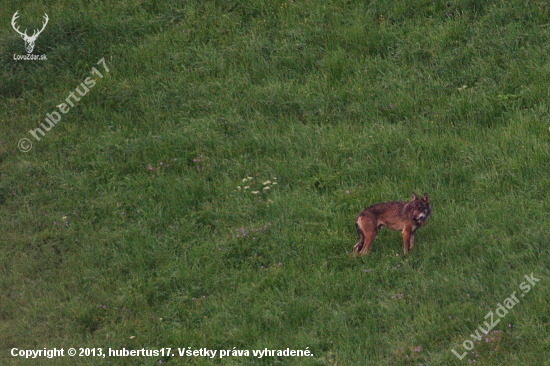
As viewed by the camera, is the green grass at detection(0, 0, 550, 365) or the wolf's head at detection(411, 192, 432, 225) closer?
the green grass at detection(0, 0, 550, 365)

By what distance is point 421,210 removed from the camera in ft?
33.1

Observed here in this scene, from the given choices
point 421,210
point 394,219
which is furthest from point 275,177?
point 421,210

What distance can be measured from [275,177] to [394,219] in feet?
8.27

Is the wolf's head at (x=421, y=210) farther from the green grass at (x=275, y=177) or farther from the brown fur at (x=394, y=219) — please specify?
the green grass at (x=275, y=177)

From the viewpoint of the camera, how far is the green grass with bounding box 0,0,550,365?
9430 millimetres

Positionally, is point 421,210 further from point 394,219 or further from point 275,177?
point 275,177

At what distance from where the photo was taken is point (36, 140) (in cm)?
1418

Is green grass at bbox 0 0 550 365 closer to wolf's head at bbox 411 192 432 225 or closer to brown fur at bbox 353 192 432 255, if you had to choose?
brown fur at bbox 353 192 432 255

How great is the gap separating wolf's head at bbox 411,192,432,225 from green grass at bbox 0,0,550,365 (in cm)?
39

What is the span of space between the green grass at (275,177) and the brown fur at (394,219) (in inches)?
9.5

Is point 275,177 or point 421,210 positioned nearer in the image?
point 421,210

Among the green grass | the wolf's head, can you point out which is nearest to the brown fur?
the wolf's head

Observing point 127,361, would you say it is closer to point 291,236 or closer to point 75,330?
point 75,330

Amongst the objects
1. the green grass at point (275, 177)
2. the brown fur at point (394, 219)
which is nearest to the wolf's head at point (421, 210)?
the brown fur at point (394, 219)
